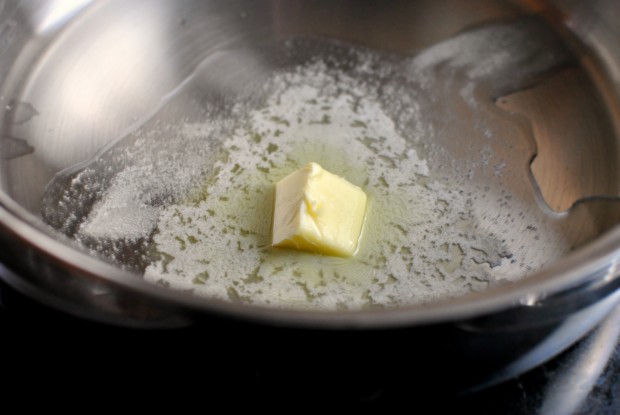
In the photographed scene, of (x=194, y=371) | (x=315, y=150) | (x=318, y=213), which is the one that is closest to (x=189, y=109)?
(x=315, y=150)

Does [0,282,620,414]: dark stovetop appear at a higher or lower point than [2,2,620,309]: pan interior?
lower

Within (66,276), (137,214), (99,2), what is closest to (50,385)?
(66,276)

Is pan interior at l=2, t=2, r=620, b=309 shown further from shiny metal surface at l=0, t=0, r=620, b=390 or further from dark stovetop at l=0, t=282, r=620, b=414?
dark stovetop at l=0, t=282, r=620, b=414

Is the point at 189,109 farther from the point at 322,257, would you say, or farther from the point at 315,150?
the point at 322,257

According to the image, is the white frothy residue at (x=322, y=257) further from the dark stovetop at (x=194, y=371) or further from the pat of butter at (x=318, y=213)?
the dark stovetop at (x=194, y=371)

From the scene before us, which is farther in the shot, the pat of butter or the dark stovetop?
the pat of butter

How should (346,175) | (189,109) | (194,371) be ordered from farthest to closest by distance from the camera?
(189,109) → (346,175) → (194,371)

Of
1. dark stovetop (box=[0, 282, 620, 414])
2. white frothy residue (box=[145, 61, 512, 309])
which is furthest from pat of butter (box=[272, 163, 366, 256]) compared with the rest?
dark stovetop (box=[0, 282, 620, 414])
